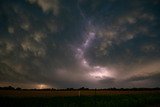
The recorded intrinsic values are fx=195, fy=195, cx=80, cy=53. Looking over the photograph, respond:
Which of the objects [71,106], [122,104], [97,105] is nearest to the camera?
[71,106]

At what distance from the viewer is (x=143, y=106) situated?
3112cm

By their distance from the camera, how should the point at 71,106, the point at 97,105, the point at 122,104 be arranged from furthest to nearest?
1. the point at 122,104
2. the point at 97,105
3. the point at 71,106

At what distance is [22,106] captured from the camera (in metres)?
24.0

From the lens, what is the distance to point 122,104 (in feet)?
90.7

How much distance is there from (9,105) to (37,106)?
450 cm

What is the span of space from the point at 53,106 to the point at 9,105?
242 inches

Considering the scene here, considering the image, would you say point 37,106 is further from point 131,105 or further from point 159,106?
point 159,106

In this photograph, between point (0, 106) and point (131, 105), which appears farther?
point (131, 105)

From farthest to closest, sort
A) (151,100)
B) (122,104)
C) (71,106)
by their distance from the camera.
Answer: (151,100) < (122,104) < (71,106)

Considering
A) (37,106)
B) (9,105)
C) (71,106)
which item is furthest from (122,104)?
(9,105)

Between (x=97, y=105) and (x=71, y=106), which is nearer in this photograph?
(x=71, y=106)

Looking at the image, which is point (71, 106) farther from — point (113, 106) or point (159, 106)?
point (159, 106)

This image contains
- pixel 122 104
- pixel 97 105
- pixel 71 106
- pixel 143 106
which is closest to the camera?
pixel 71 106

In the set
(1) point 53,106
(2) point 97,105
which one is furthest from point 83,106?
(1) point 53,106
